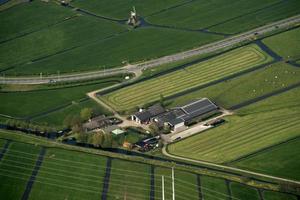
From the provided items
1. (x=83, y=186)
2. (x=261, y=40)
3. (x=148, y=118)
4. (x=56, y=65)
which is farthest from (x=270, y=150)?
(x=56, y=65)

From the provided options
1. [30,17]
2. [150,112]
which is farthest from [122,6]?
[150,112]

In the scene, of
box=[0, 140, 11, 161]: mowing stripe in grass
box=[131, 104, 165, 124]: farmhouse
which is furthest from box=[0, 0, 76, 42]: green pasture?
box=[131, 104, 165, 124]: farmhouse

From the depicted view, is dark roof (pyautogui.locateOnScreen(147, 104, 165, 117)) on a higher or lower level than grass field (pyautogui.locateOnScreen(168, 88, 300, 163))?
higher

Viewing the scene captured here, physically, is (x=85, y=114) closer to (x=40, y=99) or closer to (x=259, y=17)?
(x=40, y=99)

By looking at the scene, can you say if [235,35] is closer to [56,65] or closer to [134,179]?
[56,65]

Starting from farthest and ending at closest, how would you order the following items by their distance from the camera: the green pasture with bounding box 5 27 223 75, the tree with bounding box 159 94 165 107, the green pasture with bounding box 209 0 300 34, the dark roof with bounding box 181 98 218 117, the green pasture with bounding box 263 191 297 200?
the green pasture with bounding box 209 0 300 34
the green pasture with bounding box 5 27 223 75
the tree with bounding box 159 94 165 107
the dark roof with bounding box 181 98 218 117
the green pasture with bounding box 263 191 297 200

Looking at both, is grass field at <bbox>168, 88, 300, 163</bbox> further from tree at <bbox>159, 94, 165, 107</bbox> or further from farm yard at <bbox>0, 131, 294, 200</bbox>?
tree at <bbox>159, 94, 165, 107</bbox>
